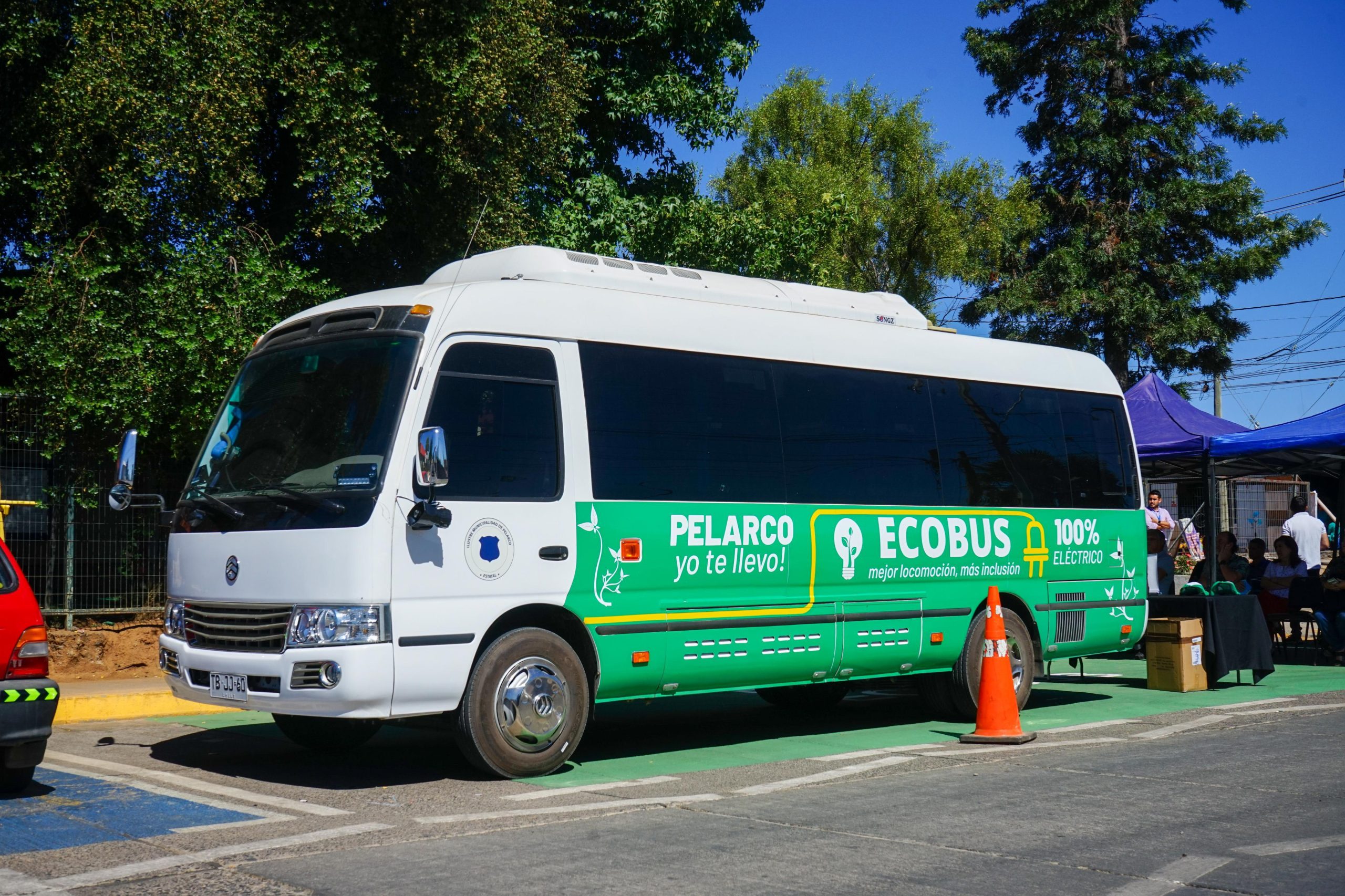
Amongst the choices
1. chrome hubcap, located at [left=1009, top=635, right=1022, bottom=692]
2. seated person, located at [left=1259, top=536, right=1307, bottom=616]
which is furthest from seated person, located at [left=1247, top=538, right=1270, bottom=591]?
chrome hubcap, located at [left=1009, top=635, right=1022, bottom=692]

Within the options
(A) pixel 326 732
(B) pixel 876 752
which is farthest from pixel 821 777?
(A) pixel 326 732

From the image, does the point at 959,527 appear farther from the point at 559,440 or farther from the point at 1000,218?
the point at 1000,218

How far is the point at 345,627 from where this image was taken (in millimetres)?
7414

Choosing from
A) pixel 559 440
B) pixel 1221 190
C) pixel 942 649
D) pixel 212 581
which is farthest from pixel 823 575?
pixel 1221 190

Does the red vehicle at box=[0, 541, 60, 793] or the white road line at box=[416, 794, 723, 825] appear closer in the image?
the white road line at box=[416, 794, 723, 825]

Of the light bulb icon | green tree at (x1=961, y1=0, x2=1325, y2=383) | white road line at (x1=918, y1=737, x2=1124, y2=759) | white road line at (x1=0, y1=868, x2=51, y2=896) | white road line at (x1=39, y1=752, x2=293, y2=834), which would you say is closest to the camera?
white road line at (x1=0, y1=868, x2=51, y2=896)

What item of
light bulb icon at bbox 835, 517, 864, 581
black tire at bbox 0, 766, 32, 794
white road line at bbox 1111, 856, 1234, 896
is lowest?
white road line at bbox 1111, 856, 1234, 896

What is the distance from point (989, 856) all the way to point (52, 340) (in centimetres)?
1083

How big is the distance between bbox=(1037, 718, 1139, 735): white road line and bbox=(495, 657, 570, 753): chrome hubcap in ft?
14.0

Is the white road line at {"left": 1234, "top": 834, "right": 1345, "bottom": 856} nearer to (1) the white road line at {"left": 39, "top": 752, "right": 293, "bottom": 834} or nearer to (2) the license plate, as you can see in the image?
(1) the white road line at {"left": 39, "top": 752, "right": 293, "bottom": 834}

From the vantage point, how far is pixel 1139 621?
1240cm

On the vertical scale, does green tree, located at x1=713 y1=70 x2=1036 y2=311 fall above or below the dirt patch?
above

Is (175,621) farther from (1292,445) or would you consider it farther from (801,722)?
(1292,445)

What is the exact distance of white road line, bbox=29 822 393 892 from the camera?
5.45m
